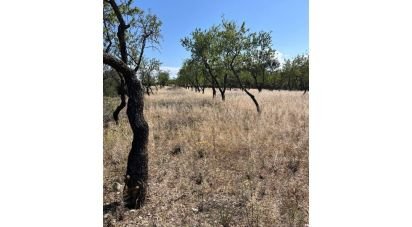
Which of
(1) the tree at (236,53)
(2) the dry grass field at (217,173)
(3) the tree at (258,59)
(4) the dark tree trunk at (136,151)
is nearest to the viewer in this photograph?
(2) the dry grass field at (217,173)

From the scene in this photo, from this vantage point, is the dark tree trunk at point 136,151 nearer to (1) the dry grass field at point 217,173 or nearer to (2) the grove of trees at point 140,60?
(2) the grove of trees at point 140,60

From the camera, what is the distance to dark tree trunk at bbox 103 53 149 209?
289 cm

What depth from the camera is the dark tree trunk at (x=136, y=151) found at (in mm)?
2887

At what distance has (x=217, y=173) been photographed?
12.0ft

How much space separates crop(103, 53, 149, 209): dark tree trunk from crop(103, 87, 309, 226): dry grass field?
12cm

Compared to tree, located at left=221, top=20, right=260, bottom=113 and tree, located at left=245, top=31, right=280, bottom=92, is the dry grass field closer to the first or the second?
tree, located at left=245, top=31, right=280, bottom=92

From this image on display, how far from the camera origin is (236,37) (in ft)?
25.4

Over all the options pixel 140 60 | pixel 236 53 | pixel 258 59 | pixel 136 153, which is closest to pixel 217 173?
pixel 136 153

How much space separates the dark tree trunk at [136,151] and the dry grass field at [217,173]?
0.12 metres

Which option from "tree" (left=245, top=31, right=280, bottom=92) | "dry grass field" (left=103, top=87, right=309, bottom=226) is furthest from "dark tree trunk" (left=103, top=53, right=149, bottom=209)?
"tree" (left=245, top=31, right=280, bottom=92)

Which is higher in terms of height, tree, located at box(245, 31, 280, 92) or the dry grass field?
tree, located at box(245, 31, 280, 92)

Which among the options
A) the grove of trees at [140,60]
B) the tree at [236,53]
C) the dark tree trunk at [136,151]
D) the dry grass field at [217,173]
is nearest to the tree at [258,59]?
the grove of trees at [140,60]
